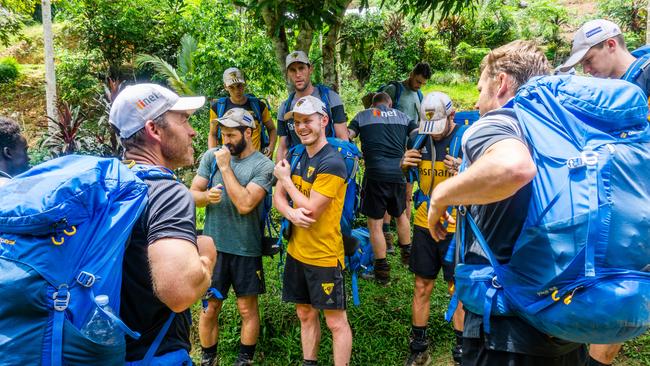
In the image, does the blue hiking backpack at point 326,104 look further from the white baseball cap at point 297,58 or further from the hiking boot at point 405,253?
the hiking boot at point 405,253

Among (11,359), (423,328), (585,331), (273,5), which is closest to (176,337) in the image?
(11,359)

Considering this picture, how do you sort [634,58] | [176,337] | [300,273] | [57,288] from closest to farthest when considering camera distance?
1. [57,288]
2. [176,337]
3. [634,58]
4. [300,273]

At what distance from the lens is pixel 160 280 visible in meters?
1.78

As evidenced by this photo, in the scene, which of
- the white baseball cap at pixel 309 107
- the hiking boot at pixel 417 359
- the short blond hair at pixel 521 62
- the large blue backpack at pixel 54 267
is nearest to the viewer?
the large blue backpack at pixel 54 267

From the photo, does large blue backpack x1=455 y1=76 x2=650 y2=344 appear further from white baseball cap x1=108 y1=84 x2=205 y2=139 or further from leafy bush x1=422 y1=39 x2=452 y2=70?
leafy bush x1=422 y1=39 x2=452 y2=70

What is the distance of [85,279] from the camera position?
1599mm

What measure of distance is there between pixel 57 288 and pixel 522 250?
1.68 metres

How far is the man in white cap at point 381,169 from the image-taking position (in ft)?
17.8

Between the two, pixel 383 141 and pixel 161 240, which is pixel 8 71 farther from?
pixel 161 240

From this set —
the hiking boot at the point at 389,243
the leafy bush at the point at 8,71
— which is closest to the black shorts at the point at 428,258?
the hiking boot at the point at 389,243

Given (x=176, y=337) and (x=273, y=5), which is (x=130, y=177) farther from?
(x=273, y=5)

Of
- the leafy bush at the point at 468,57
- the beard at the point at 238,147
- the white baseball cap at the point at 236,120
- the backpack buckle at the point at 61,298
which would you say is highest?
the leafy bush at the point at 468,57

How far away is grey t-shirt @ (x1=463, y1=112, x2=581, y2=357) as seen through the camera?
1765 mm

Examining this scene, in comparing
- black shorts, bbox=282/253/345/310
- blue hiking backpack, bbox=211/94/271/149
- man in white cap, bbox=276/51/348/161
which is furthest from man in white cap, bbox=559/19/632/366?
blue hiking backpack, bbox=211/94/271/149
